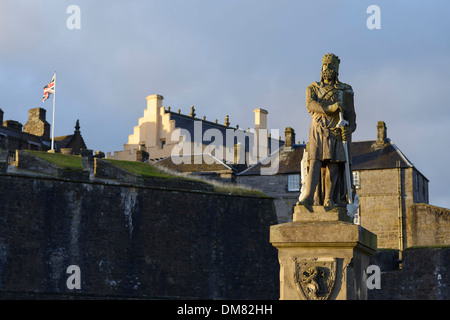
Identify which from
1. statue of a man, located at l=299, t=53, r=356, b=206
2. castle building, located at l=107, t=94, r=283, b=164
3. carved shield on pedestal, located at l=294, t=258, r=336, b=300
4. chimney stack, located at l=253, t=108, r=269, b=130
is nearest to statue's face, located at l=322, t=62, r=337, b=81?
statue of a man, located at l=299, t=53, r=356, b=206

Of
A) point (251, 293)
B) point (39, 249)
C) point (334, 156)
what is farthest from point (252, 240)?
point (334, 156)

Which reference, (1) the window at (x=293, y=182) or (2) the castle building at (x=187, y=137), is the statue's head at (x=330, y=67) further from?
(2) the castle building at (x=187, y=137)

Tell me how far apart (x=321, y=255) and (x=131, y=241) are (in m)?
29.7

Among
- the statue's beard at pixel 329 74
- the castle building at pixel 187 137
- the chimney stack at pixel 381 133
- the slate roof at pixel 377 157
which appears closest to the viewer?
the statue's beard at pixel 329 74

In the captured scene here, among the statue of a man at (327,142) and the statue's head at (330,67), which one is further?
the statue's head at (330,67)

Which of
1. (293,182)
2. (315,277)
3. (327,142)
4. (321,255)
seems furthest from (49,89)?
(315,277)

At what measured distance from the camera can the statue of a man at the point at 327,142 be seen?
30.2 ft

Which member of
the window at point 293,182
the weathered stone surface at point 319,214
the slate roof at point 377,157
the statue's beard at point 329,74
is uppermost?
the slate roof at point 377,157

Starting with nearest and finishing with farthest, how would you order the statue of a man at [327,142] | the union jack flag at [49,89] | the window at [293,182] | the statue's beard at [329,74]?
the statue of a man at [327,142] < the statue's beard at [329,74] < the window at [293,182] < the union jack flag at [49,89]

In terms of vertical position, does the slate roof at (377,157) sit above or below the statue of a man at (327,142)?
above

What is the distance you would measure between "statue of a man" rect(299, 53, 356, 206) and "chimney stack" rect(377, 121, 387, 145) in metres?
38.7

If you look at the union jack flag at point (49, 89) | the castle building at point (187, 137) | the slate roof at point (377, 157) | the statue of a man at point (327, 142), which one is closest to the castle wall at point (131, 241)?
the slate roof at point (377, 157)

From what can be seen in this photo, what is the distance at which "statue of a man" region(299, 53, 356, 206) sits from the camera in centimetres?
921

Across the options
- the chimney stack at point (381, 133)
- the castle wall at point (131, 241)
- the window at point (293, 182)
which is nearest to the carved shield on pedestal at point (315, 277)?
the castle wall at point (131, 241)
